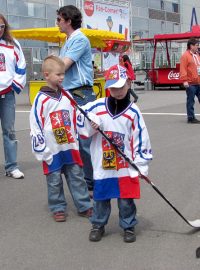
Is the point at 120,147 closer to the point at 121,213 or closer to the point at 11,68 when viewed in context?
the point at 121,213

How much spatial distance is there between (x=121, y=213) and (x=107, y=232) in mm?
299

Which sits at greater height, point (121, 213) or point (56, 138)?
point (56, 138)

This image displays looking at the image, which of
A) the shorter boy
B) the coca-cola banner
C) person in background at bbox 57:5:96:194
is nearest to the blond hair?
the shorter boy

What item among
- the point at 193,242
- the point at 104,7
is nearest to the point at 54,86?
the point at 193,242

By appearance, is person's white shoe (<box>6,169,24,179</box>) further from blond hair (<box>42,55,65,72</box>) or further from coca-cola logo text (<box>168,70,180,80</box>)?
coca-cola logo text (<box>168,70,180,80</box>)

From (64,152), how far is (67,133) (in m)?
0.17

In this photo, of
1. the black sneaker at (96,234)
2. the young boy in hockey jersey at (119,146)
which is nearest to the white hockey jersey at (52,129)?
the young boy in hockey jersey at (119,146)

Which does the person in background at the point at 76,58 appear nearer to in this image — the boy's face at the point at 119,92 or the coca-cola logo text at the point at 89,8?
the boy's face at the point at 119,92

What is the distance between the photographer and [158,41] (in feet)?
79.7

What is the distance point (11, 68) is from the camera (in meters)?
6.31

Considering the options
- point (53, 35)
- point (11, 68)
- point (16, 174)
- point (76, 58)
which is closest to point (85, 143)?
point (76, 58)

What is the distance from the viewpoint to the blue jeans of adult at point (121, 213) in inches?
163

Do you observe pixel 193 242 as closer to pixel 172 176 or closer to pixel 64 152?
pixel 64 152

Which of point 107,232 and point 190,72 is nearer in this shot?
point 107,232
